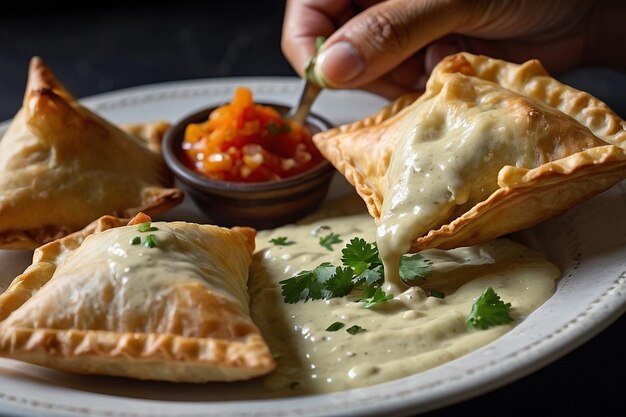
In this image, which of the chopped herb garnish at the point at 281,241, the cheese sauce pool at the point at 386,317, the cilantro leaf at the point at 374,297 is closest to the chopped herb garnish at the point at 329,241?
the cheese sauce pool at the point at 386,317

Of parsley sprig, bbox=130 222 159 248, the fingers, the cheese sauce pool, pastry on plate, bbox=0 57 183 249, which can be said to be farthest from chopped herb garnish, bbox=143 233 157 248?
the fingers

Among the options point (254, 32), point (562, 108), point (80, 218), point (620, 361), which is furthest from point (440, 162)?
point (254, 32)

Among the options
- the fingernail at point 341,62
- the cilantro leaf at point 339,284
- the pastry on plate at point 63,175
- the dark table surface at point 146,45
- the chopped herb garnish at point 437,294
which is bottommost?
the dark table surface at point 146,45

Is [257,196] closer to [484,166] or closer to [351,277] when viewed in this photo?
[351,277]

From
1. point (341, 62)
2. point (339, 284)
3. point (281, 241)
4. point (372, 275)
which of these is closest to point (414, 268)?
point (372, 275)

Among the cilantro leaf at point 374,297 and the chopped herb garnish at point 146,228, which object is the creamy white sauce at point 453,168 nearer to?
the cilantro leaf at point 374,297

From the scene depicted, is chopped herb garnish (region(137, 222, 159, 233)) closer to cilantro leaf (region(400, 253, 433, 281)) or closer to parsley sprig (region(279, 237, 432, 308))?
parsley sprig (region(279, 237, 432, 308))

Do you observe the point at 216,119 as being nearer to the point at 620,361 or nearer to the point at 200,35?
the point at 620,361
